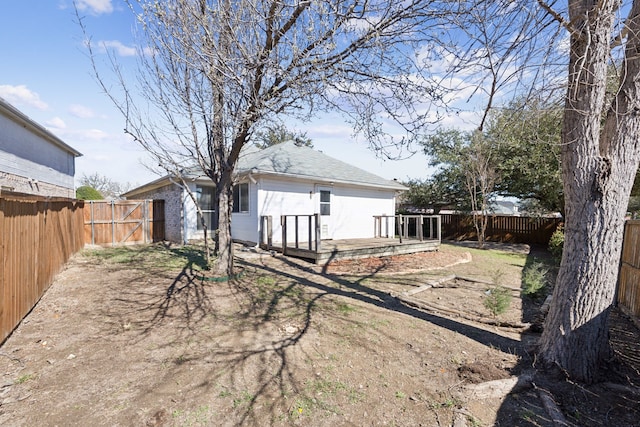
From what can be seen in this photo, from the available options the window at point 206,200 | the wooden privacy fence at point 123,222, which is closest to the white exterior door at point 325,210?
the window at point 206,200

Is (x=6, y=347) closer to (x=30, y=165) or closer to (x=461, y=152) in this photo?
(x=30, y=165)

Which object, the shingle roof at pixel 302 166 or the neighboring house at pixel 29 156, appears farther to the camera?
the shingle roof at pixel 302 166

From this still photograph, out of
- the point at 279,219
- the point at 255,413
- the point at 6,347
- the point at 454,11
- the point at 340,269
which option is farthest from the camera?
the point at 279,219

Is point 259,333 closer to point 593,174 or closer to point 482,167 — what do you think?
point 593,174

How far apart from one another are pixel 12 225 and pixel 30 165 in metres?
9.91

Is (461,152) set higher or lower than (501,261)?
higher

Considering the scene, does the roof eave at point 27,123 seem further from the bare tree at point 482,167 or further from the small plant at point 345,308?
the bare tree at point 482,167

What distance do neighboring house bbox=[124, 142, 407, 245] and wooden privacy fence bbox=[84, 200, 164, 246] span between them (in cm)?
50

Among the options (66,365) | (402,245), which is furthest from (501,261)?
(66,365)

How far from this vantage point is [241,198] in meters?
11.6

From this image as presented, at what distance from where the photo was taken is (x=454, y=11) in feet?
14.4

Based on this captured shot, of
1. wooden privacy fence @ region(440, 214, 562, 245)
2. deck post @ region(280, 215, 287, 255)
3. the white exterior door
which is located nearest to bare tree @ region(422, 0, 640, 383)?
deck post @ region(280, 215, 287, 255)

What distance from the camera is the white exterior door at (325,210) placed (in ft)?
40.2

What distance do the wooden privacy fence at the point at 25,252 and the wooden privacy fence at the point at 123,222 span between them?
564cm
